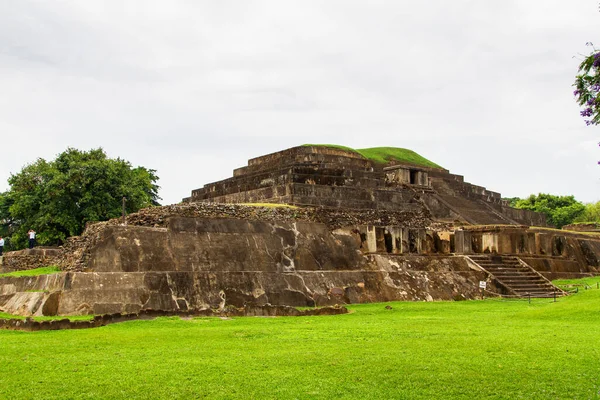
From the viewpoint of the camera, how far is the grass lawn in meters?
6.22

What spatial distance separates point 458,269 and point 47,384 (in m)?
14.8

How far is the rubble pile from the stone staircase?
3210 mm

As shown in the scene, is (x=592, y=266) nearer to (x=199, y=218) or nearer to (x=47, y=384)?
(x=199, y=218)

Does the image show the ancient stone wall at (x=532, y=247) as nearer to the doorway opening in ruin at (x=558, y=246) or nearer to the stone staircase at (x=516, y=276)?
the doorway opening in ruin at (x=558, y=246)

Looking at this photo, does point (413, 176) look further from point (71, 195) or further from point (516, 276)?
point (71, 195)

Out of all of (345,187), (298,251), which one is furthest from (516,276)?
(298,251)

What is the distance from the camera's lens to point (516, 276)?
1973 cm

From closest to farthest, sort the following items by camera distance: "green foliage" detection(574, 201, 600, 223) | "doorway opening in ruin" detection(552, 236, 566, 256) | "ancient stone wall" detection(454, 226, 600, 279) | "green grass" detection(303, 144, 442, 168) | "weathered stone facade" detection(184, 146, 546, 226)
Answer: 1. "ancient stone wall" detection(454, 226, 600, 279)
2. "weathered stone facade" detection(184, 146, 546, 226)
3. "doorway opening in ruin" detection(552, 236, 566, 256)
4. "green grass" detection(303, 144, 442, 168)
5. "green foliage" detection(574, 201, 600, 223)

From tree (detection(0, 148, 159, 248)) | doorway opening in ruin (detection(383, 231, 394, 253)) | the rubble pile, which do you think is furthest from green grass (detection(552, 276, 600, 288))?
tree (detection(0, 148, 159, 248))

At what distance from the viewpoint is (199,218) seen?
632 inches

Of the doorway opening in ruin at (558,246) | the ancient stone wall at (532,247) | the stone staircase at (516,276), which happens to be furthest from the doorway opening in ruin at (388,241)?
the doorway opening in ruin at (558,246)

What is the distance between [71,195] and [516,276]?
746 inches

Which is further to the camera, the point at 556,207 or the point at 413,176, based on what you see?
the point at 556,207

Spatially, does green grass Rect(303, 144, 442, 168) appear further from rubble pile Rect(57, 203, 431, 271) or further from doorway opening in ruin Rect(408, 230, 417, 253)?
doorway opening in ruin Rect(408, 230, 417, 253)
